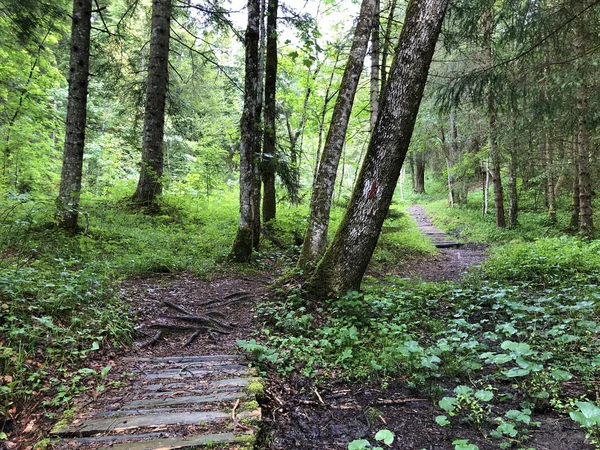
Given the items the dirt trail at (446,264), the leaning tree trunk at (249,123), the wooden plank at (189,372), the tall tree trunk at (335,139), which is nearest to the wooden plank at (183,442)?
the wooden plank at (189,372)

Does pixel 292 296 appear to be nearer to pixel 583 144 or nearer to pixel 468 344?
pixel 468 344

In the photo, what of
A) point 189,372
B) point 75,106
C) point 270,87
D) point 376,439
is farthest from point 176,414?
point 270,87

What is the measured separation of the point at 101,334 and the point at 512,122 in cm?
1231

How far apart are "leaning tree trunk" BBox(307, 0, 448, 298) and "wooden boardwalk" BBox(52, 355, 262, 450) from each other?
2.40m

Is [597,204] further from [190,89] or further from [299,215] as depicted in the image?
[190,89]

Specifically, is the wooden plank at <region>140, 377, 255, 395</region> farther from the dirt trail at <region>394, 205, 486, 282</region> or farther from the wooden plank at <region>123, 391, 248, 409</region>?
the dirt trail at <region>394, 205, 486, 282</region>

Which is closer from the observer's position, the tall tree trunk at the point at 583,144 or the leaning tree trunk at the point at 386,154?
the leaning tree trunk at the point at 386,154

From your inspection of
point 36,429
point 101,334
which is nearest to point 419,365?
point 36,429

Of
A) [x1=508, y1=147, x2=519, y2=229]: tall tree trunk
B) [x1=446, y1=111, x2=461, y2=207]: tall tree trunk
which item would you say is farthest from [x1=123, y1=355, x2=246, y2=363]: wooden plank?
[x1=446, y1=111, x2=461, y2=207]: tall tree trunk

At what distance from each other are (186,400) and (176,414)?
23 cm

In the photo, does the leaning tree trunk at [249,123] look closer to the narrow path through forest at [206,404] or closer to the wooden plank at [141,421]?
the narrow path through forest at [206,404]

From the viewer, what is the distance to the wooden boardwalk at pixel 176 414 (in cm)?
219

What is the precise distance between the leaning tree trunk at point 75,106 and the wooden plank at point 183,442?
6.55 meters

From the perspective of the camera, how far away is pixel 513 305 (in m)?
4.46
